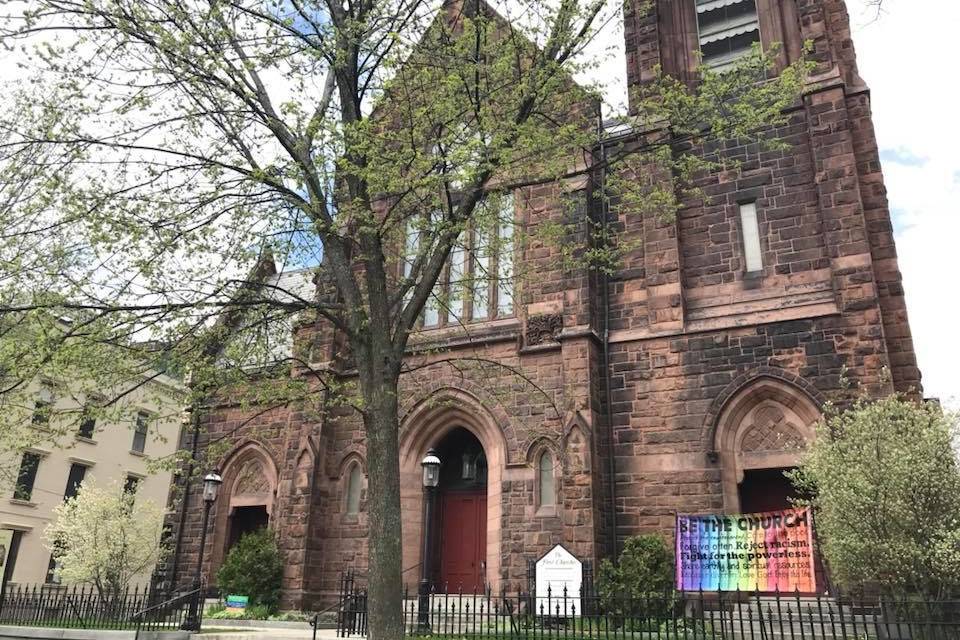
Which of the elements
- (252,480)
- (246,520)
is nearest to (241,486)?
(252,480)

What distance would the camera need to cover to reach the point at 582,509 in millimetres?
12883

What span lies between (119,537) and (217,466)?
4.98 metres

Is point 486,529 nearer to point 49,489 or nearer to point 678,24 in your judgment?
point 678,24

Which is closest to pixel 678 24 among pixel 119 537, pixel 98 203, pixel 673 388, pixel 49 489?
pixel 673 388

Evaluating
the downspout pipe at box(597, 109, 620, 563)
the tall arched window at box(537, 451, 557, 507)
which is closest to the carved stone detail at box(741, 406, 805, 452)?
the downspout pipe at box(597, 109, 620, 563)

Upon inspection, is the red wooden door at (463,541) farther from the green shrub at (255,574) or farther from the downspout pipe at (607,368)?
the green shrub at (255,574)

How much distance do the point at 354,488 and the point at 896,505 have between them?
10462 millimetres

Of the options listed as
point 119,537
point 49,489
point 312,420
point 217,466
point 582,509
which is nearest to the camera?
point 582,509

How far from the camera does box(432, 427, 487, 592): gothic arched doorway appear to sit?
1531 cm

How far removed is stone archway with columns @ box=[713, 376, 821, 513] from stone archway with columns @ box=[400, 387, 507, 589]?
4.10 meters

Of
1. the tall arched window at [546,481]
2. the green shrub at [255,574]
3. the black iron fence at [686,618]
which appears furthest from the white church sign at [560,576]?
the green shrub at [255,574]

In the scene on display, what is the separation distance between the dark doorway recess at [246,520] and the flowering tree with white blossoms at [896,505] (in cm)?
1271

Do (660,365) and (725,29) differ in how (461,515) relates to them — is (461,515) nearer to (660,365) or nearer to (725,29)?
(660,365)

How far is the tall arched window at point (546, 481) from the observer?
13.8 metres
